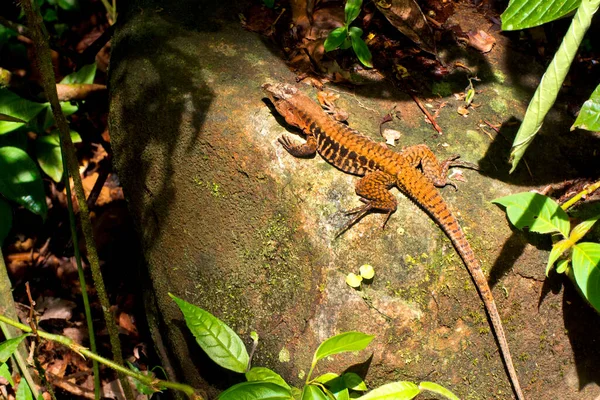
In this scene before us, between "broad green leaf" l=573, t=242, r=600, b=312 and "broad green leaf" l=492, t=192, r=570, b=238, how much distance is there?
7.9 inches

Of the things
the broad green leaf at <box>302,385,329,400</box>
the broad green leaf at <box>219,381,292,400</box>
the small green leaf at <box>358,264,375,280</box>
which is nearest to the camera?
the broad green leaf at <box>219,381,292,400</box>

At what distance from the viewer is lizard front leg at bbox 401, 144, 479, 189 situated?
438 centimetres

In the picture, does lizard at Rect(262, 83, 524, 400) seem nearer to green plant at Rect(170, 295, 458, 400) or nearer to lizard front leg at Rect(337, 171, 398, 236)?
lizard front leg at Rect(337, 171, 398, 236)

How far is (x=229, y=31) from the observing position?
5035 millimetres

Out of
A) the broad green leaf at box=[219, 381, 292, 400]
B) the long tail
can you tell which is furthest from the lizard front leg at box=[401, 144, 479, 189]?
the broad green leaf at box=[219, 381, 292, 400]

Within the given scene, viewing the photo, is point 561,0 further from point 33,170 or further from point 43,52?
point 33,170

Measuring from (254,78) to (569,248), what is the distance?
293cm

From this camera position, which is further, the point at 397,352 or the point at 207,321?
the point at 397,352

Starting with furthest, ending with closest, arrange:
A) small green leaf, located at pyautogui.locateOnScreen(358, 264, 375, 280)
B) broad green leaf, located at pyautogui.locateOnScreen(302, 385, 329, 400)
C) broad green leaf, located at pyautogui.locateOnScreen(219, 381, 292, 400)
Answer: small green leaf, located at pyautogui.locateOnScreen(358, 264, 375, 280) → broad green leaf, located at pyautogui.locateOnScreen(302, 385, 329, 400) → broad green leaf, located at pyautogui.locateOnScreen(219, 381, 292, 400)

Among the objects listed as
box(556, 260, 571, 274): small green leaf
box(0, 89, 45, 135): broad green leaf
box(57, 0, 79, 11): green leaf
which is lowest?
box(556, 260, 571, 274): small green leaf

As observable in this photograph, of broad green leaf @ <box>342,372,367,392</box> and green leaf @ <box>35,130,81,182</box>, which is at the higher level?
green leaf @ <box>35,130,81,182</box>

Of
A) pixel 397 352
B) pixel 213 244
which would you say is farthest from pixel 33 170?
pixel 397 352

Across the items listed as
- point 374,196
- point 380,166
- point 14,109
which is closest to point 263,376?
point 374,196

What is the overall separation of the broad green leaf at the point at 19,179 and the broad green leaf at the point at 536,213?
12.3ft
